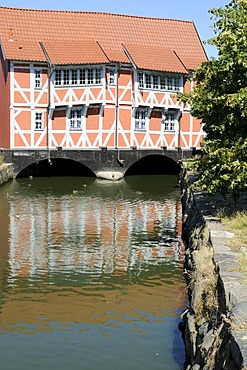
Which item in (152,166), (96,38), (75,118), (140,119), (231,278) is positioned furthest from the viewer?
(152,166)

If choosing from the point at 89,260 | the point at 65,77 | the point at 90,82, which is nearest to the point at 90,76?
the point at 90,82

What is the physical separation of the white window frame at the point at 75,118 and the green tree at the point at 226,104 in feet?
75.1

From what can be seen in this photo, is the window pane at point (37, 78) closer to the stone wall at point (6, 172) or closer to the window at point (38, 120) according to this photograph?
the window at point (38, 120)

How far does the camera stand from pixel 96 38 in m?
40.2

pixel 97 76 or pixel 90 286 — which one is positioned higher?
pixel 97 76

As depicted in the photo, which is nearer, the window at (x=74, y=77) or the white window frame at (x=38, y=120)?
the window at (x=74, y=77)

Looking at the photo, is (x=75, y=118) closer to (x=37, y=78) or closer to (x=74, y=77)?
(x=74, y=77)

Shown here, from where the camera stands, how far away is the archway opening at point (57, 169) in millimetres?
38312

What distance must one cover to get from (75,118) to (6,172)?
6.77 meters

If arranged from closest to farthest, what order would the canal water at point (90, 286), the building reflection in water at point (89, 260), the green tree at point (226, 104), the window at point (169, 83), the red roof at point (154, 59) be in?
1. the canal water at point (90, 286)
2. the building reflection in water at point (89, 260)
3. the green tree at point (226, 104)
4. the red roof at point (154, 59)
5. the window at point (169, 83)

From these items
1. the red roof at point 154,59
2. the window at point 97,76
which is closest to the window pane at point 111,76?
the window at point 97,76

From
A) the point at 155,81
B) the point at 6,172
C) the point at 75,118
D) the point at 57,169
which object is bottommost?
the point at 57,169

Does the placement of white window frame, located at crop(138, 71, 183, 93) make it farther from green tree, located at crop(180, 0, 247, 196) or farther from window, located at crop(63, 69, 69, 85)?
green tree, located at crop(180, 0, 247, 196)

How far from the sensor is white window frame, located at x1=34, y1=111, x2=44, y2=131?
37438 millimetres
